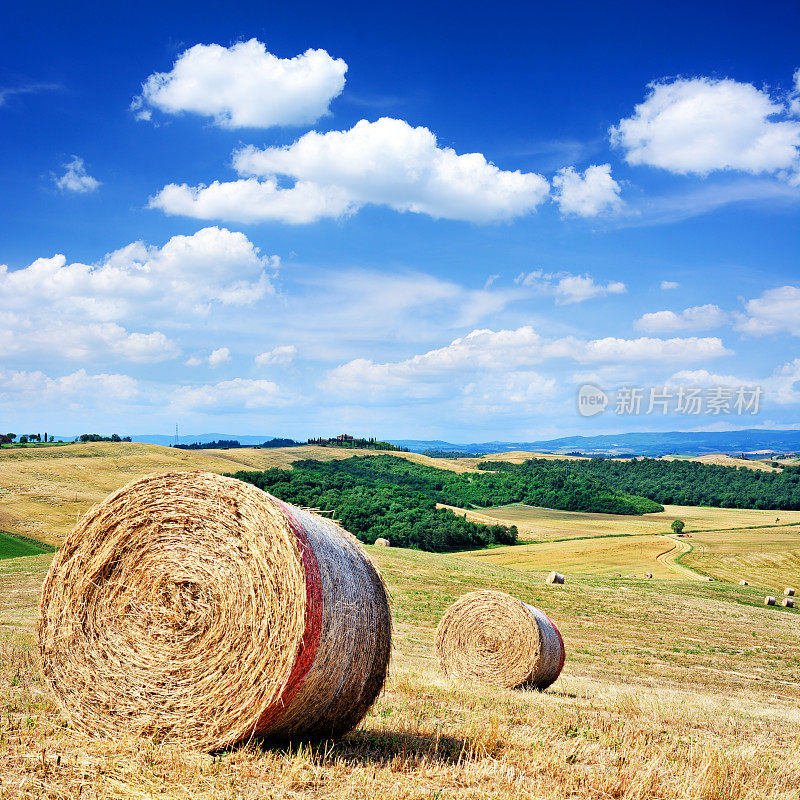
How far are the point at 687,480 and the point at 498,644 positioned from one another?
107 m

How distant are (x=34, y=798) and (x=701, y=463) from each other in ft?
421

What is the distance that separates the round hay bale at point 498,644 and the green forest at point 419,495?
32512 mm

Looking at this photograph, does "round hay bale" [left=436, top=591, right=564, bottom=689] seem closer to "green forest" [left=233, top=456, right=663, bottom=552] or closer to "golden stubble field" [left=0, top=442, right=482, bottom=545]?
"golden stubble field" [left=0, top=442, right=482, bottom=545]

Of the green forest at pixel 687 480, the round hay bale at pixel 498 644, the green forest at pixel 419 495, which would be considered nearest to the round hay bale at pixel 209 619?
the round hay bale at pixel 498 644

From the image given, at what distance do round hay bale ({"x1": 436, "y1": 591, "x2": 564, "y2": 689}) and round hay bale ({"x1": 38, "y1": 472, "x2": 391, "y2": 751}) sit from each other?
293 inches

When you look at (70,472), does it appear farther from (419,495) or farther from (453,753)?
(453,753)

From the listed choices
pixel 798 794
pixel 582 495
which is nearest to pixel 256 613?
pixel 798 794

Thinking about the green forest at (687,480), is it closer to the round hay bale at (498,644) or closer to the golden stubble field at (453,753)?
the round hay bale at (498,644)

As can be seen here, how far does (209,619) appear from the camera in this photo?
249 inches

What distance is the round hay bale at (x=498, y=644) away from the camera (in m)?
13.4

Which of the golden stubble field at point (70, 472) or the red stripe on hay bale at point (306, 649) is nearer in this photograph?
the red stripe on hay bale at point (306, 649)

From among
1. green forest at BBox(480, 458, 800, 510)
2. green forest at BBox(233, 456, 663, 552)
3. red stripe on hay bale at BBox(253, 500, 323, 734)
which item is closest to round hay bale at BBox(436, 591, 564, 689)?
red stripe on hay bale at BBox(253, 500, 323, 734)

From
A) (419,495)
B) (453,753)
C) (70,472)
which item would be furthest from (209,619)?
(419,495)

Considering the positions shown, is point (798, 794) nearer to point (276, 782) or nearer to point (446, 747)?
point (446, 747)
